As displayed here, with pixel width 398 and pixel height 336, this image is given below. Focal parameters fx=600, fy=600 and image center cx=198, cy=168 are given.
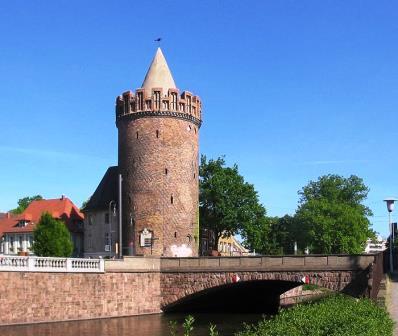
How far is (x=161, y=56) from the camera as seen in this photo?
179ft

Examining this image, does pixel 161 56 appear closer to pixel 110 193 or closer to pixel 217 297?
pixel 110 193

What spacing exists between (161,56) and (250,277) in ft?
78.7

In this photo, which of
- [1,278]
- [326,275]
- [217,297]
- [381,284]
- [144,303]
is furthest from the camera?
[217,297]

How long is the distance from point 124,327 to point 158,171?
1791 centimetres

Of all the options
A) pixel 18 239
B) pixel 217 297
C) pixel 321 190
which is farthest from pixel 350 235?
pixel 18 239

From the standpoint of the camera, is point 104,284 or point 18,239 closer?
point 104,284

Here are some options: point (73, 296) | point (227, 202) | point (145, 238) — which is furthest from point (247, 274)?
point (227, 202)

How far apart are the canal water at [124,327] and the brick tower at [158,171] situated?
10.0 m

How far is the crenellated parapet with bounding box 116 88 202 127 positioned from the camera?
5028cm

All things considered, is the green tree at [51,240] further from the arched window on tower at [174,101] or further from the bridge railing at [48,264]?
the bridge railing at [48,264]

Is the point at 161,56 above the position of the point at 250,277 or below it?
above

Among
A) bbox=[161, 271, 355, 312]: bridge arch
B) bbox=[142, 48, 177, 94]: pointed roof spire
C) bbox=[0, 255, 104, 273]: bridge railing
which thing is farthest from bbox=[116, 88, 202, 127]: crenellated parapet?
bbox=[0, 255, 104, 273]: bridge railing

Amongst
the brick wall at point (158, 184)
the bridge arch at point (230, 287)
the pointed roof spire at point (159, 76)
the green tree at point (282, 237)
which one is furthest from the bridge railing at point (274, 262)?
the green tree at point (282, 237)

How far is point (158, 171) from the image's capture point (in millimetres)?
49062
